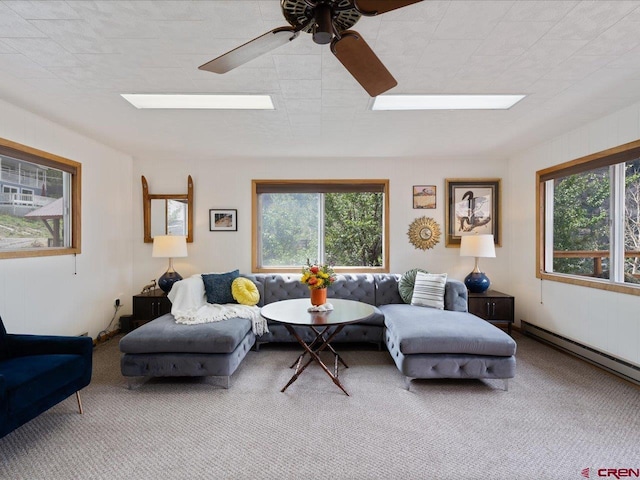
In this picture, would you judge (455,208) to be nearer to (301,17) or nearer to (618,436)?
(618,436)

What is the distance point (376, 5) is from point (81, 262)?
3937mm

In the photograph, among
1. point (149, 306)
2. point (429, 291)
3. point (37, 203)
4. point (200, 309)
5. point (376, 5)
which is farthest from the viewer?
point (149, 306)

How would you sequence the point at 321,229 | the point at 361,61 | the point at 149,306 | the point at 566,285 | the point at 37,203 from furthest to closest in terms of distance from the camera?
the point at 321,229
the point at 149,306
the point at 566,285
the point at 37,203
the point at 361,61

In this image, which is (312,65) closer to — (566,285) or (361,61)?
(361,61)

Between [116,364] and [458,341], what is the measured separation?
3365mm

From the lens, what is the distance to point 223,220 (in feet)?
14.9

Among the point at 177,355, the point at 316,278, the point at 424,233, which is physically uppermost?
the point at 424,233

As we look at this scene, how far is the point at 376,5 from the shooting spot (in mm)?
1238

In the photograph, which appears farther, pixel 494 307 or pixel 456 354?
pixel 494 307

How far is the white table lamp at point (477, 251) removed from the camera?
4039 mm

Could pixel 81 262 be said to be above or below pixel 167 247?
below

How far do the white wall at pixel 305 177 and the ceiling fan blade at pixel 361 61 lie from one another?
9.01ft

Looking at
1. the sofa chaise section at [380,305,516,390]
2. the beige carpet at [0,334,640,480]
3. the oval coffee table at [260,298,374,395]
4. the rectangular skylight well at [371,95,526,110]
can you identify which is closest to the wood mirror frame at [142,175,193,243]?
the beige carpet at [0,334,640,480]

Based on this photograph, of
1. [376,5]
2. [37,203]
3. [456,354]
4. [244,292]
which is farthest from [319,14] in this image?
[37,203]
